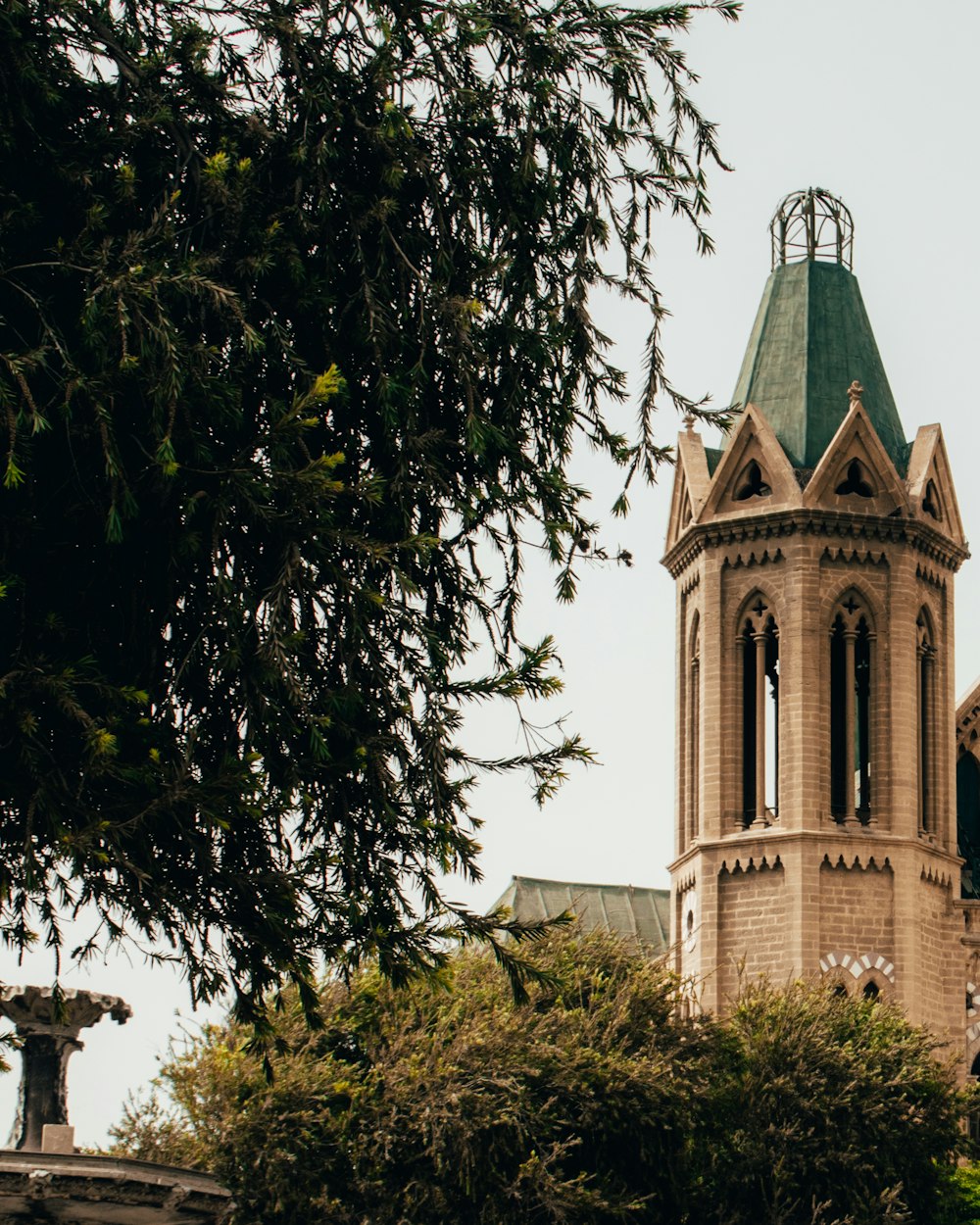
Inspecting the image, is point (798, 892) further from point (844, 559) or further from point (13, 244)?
point (13, 244)

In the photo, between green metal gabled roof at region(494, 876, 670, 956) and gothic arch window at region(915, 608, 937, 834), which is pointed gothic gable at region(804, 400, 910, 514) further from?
green metal gabled roof at region(494, 876, 670, 956)

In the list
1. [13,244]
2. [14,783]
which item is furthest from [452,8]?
[14,783]

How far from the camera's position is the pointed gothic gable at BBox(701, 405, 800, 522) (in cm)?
5356

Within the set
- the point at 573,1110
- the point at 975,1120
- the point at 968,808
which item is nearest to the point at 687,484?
the point at 968,808

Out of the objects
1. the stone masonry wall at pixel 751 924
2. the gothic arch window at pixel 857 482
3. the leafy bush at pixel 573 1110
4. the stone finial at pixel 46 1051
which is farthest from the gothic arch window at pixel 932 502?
the stone finial at pixel 46 1051

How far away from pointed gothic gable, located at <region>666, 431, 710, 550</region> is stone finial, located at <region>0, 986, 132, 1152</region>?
33.1m

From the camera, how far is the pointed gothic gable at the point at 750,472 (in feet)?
176

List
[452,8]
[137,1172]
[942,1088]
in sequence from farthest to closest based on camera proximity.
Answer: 1. [942,1088]
2. [137,1172]
3. [452,8]

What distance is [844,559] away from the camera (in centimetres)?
5319

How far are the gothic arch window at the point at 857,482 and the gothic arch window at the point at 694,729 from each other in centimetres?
434

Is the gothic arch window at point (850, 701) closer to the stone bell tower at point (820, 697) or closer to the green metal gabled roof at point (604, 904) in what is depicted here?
the stone bell tower at point (820, 697)

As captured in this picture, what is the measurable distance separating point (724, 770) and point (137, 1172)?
3253 cm

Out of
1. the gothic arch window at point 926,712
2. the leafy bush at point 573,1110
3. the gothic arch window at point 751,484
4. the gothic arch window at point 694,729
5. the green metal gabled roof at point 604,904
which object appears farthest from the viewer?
the green metal gabled roof at point 604,904

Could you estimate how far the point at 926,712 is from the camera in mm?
54375
